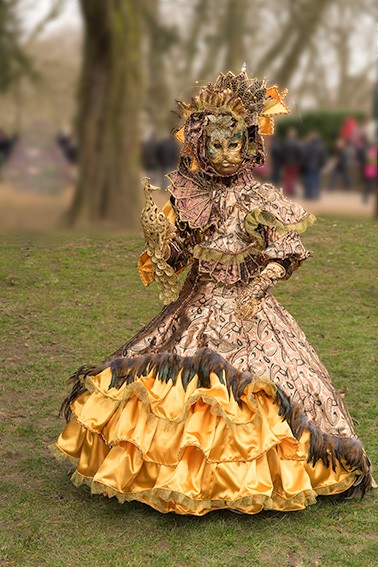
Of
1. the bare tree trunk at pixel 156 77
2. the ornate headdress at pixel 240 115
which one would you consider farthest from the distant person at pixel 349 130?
the ornate headdress at pixel 240 115

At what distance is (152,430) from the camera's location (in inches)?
156

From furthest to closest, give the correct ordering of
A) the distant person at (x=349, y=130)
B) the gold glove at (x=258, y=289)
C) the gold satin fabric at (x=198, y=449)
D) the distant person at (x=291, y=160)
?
1. the gold glove at (x=258, y=289)
2. the gold satin fabric at (x=198, y=449)
3. the distant person at (x=291, y=160)
4. the distant person at (x=349, y=130)

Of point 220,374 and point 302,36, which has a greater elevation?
point 302,36

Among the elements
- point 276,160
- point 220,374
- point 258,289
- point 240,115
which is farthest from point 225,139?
point 276,160

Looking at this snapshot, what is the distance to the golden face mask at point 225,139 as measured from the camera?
4.15 meters

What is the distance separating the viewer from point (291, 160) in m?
1.07

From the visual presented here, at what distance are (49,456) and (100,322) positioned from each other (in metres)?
3.54

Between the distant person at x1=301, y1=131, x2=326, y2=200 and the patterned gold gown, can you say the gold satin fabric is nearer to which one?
the patterned gold gown

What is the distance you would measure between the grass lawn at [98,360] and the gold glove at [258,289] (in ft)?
3.88

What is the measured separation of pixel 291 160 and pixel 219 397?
2.91 meters

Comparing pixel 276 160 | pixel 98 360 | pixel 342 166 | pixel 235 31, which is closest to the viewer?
pixel 235 31

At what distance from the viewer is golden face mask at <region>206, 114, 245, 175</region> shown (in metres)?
4.15

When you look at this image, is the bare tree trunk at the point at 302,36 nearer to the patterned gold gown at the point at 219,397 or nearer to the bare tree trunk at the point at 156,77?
the bare tree trunk at the point at 156,77

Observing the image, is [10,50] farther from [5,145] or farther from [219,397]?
[219,397]
